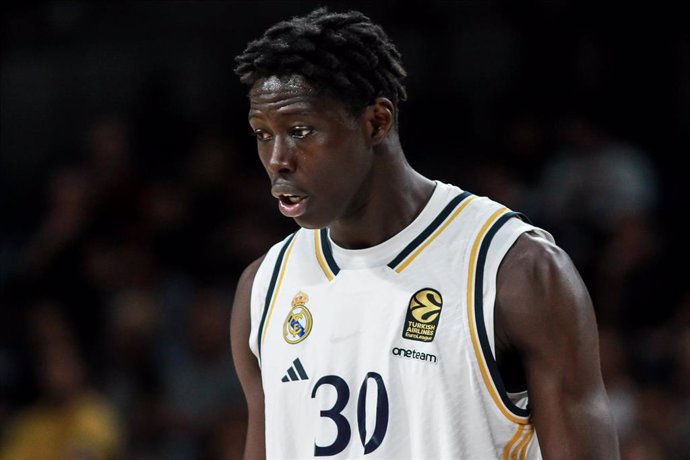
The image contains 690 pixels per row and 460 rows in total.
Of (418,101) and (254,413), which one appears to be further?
(418,101)

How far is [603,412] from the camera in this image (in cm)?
281

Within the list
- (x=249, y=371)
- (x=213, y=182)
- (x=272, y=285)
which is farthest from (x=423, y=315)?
(x=213, y=182)

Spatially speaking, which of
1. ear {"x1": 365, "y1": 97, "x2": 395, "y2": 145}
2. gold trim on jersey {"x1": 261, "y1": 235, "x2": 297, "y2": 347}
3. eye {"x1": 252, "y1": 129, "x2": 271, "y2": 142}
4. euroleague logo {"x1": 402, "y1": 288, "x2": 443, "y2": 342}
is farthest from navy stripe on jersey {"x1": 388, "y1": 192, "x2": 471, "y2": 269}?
eye {"x1": 252, "y1": 129, "x2": 271, "y2": 142}

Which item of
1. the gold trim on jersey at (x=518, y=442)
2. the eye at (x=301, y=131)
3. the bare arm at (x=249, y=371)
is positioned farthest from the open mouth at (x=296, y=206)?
the gold trim on jersey at (x=518, y=442)

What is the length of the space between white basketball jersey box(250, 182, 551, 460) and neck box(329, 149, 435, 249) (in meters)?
0.03

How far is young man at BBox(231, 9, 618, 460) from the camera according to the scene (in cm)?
282

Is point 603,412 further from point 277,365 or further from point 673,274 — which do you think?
point 673,274

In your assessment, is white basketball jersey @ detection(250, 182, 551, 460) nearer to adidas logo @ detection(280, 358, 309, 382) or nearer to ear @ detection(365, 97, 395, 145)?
adidas logo @ detection(280, 358, 309, 382)

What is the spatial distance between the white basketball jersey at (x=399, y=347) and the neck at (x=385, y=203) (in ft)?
0.11

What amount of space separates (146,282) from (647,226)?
3.12 m

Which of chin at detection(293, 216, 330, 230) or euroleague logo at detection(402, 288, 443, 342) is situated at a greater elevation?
chin at detection(293, 216, 330, 230)

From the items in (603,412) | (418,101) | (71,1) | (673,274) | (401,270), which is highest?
(71,1)

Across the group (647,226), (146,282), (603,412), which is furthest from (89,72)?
(603,412)

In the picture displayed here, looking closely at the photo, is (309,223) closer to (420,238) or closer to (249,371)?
(420,238)
